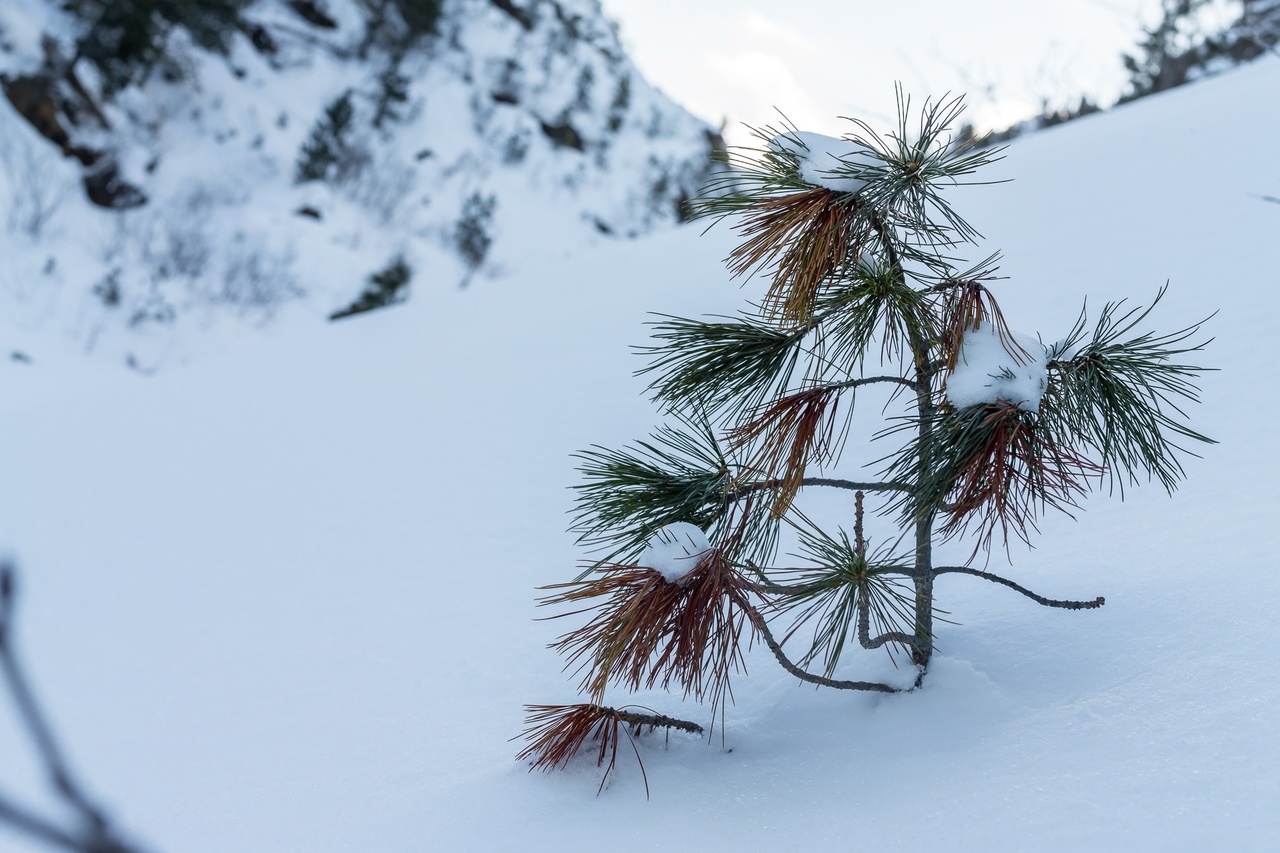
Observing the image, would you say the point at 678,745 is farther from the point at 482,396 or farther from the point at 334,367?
the point at 334,367

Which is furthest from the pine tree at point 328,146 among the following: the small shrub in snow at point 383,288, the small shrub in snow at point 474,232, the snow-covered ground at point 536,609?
the snow-covered ground at point 536,609

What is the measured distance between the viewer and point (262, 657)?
2457 mm

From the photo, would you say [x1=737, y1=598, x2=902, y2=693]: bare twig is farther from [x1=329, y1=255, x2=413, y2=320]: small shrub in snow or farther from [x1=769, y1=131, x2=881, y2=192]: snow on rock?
[x1=329, y1=255, x2=413, y2=320]: small shrub in snow

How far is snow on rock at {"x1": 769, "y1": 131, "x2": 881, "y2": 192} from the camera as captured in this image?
1.39 m

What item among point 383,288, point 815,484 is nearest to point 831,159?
point 815,484

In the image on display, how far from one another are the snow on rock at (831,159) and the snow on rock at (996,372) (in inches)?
12.2

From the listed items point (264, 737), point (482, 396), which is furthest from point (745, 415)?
point (482, 396)

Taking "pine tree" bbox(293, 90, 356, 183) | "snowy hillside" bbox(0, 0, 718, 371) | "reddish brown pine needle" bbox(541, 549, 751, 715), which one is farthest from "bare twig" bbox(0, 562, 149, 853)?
"pine tree" bbox(293, 90, 356, 183)

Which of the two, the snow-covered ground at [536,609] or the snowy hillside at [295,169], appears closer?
the snow-covered ground at [536,609]

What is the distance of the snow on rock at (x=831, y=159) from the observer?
54.9 inches

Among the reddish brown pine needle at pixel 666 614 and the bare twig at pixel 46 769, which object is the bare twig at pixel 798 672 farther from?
the bare twig at pixel 46 769

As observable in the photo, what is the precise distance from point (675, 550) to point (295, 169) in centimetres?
1172

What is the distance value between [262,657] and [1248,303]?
11.0 ft

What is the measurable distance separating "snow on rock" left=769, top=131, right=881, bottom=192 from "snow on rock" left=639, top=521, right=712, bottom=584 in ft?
1.98
